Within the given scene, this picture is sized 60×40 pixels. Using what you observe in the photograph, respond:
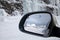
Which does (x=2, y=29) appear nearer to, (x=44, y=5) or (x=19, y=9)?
(x=19, y=9)

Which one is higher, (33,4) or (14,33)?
(33,4)

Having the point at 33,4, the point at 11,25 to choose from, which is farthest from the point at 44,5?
the point at 11,25

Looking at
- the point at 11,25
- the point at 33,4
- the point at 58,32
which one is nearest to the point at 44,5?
the point at 33,4

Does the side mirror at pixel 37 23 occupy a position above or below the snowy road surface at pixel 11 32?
above

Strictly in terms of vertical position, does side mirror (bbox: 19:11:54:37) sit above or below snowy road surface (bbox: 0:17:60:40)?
above

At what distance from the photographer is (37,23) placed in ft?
1.95

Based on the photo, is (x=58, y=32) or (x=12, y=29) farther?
(x=12, y=29)

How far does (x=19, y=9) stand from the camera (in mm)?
680

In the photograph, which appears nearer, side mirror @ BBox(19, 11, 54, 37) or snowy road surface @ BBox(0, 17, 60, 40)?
side mirror @ BBox(19, 11, 54, 37)

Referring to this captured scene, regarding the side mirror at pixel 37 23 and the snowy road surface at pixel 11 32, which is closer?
the side mirror at pixel 37 23

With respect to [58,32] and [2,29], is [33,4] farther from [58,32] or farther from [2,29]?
[58,32]

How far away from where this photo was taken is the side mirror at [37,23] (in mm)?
440

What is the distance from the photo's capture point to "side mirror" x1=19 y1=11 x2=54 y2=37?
1.44 feet

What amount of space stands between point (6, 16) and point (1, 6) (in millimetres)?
52
